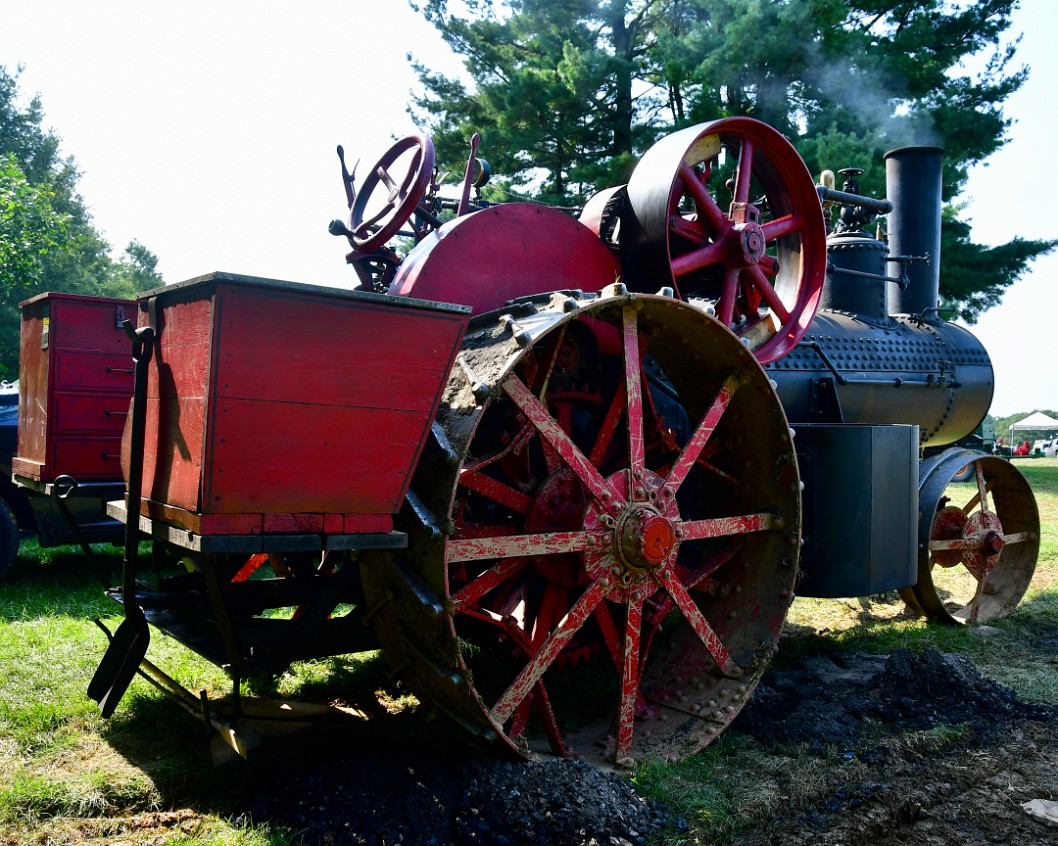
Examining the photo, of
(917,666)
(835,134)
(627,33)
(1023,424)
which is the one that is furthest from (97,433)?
(1023,424)

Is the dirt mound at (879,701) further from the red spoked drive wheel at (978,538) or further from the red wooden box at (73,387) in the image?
the red wooden box at (73,387)

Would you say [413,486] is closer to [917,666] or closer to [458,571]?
[458,571]

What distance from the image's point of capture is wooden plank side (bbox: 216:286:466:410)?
232 centimetres

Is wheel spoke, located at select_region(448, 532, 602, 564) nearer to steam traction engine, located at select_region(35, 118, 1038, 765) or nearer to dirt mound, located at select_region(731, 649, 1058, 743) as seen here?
steam traction engine, located at select_region(35, 118, 1038, 765)

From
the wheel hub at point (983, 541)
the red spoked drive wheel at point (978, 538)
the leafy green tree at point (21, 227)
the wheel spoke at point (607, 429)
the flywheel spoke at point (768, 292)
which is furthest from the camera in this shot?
the leafy green tree at point (21, 227)

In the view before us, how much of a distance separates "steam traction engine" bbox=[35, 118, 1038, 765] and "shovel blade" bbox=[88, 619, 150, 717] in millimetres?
13

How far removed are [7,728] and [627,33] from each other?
15.1 metres

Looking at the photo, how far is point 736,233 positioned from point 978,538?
292cm

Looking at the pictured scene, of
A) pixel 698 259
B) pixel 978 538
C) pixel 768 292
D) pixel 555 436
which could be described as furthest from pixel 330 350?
pixel 978 538

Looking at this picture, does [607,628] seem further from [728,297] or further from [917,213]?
[917,213]

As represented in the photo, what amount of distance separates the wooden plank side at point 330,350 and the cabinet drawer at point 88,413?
6.53 feet

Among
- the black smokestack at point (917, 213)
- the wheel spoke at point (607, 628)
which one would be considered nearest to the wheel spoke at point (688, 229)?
the wheel spoke at point (607, 628)

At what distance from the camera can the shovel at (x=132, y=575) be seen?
2689 mm

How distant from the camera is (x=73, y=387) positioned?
418cm
